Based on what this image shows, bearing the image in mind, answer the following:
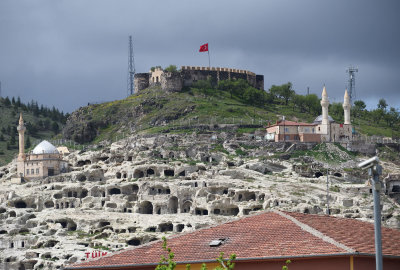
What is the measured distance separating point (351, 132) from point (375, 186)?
120082mm

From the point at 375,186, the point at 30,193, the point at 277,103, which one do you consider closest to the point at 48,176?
the point at 30,193

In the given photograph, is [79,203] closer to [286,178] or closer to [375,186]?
[286,178]

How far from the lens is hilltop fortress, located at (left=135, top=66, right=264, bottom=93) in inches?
6486

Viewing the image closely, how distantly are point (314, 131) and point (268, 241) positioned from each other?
10882 centimetres

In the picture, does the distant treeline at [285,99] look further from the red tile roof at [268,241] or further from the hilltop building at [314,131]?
the red tile roof at [268,241]

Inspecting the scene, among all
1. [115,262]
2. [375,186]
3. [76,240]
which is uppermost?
[375,186]

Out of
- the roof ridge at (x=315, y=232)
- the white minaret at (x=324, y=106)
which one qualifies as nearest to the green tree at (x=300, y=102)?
the white minaret at (x=324, y=106)

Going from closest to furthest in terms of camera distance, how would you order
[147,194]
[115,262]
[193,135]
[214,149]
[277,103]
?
[115,262], [147,194], [214,149], [193,135], [277,103]

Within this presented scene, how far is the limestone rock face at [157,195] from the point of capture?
100938 mm

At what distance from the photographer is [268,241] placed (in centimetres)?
3100

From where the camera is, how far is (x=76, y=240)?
100375 mm

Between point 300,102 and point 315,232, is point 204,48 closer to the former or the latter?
point 300,102

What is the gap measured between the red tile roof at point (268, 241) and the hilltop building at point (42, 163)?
331 ft

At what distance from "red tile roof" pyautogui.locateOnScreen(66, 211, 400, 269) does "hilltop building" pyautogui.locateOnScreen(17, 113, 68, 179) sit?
100997mm
